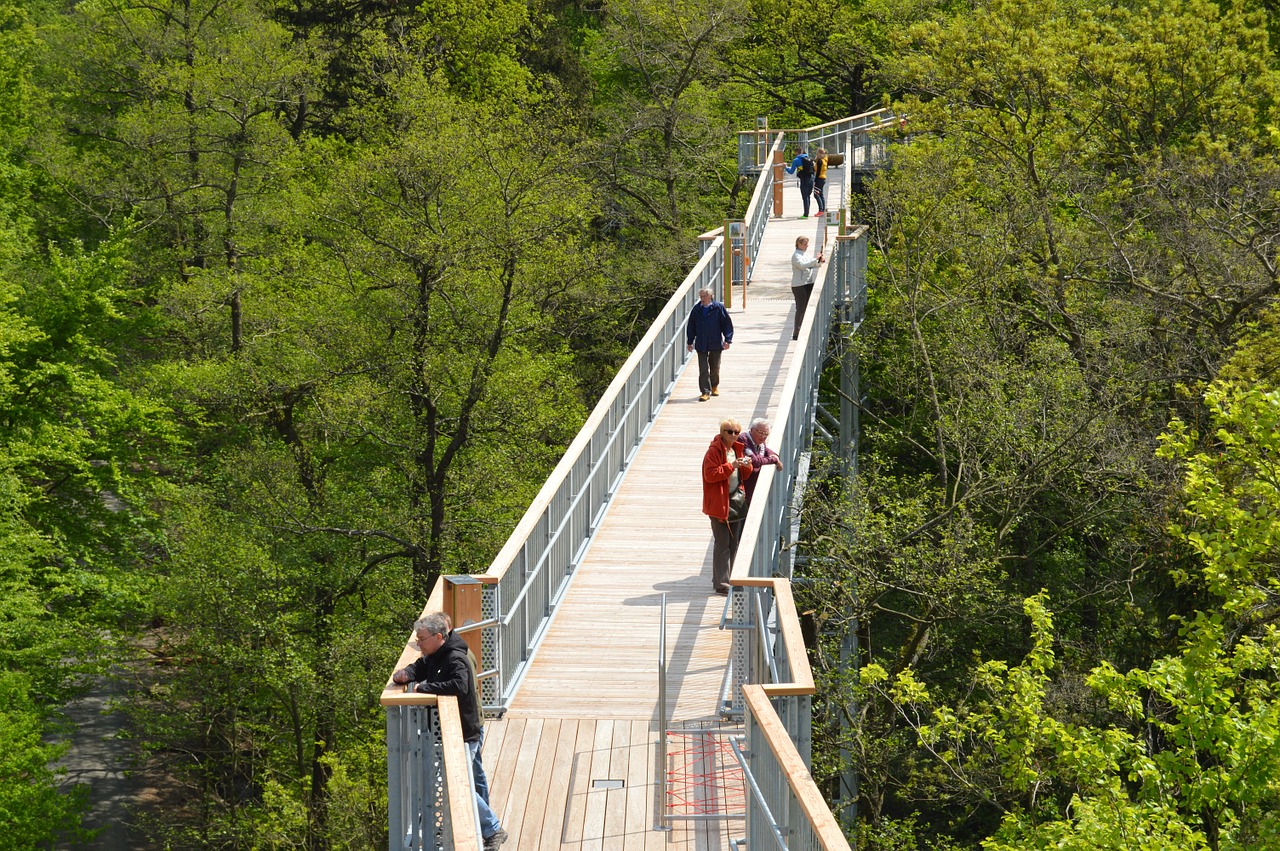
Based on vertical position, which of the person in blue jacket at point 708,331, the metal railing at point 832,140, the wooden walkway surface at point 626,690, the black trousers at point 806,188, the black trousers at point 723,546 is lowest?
the wooden walkway surface at point 626,690

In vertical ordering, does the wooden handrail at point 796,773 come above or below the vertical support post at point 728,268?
below

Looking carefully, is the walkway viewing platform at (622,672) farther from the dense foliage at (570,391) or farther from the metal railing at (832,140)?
the metal railing at (832,140)

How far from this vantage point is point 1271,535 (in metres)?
13.9

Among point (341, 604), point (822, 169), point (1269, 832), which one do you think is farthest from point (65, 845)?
point (1269, 832)

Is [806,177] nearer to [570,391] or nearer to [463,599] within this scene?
[570,391]


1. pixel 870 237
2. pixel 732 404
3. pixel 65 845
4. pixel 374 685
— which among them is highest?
pixel 870 237

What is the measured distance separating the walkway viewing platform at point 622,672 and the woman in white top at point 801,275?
13.8ft

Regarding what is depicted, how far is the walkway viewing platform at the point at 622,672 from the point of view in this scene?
25.9ft

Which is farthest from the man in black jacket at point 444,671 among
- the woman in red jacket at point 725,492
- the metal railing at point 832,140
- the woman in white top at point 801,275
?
the metal railing at point 832,140

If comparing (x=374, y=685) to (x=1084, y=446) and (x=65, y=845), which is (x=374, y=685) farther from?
(x=1084, y=446)

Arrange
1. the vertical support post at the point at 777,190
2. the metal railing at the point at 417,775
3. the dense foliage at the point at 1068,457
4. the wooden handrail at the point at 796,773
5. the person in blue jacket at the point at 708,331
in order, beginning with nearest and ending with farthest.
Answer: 1. the wooden handrail at the point at 796,773
2. the metal railing at the point at 417,775
3. the dense foliage at the point at 1068,457
4. the person in blue jacket at the point at 708,331
5. the vertical support post at the point at 777,190

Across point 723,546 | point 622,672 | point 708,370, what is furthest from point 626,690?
point 708,370

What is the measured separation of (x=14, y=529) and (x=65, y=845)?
9738mm

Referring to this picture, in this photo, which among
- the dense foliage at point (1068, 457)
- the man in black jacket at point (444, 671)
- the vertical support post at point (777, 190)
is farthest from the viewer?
the vertical support post at point (777, 190)
